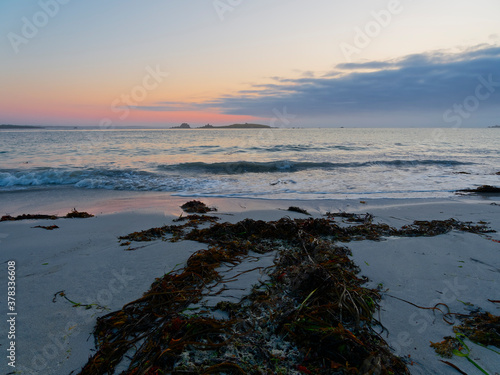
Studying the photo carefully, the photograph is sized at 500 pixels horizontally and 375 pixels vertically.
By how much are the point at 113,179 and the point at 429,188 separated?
39.4 feet

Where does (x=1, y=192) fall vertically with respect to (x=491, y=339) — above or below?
below

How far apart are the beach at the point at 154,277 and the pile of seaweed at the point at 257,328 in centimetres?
17

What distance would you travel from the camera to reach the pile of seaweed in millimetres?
1634

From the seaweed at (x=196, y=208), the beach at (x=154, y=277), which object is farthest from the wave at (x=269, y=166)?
the beach at (x=154, y=277)

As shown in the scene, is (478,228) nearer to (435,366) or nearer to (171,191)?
(435,366)

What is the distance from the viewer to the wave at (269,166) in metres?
14.6

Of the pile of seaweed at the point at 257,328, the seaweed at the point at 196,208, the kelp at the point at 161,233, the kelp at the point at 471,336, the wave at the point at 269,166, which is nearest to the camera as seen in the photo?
the pile of seaweed at the point at 257,328

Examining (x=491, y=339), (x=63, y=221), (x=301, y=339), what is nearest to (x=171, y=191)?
(x=63, y=221)

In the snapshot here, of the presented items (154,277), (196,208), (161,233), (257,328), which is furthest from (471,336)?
(196,208)

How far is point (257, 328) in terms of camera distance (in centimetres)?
195

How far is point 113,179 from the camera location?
1094 cm

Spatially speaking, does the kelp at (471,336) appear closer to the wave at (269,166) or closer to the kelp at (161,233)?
the kelp at (161,233)

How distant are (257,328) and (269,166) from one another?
43.9 ft

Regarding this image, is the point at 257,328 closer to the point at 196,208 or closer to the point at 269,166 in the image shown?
the point at 196,208
